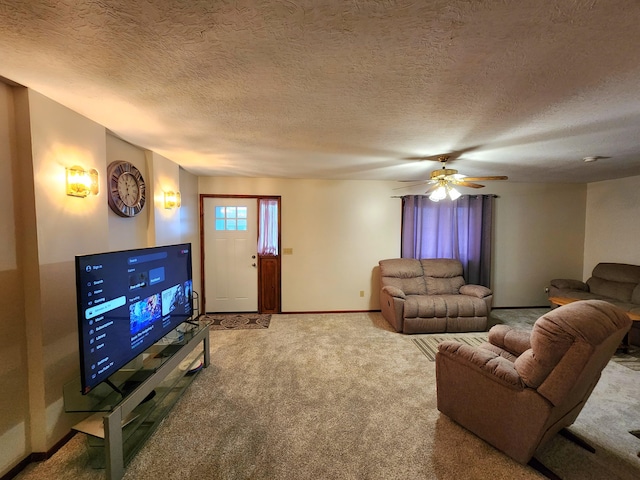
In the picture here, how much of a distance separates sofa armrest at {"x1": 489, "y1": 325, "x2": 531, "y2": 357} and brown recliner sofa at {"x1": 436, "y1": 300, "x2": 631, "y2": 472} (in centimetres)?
41

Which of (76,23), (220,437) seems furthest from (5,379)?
(76,23)

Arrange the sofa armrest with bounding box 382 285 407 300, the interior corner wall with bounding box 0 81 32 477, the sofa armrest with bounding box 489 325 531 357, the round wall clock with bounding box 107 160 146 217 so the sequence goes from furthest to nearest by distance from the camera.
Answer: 1. the sofa armrest with bounding box 382 285 407 300
2. the round wall clock with bounding box 107 160 146 217
3. the sofa armrest with bounding box 489 325 531 357
4. the interior corner wall with bounding box 0 81 32 477

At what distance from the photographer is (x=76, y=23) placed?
1002 mm

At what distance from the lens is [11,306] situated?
4.95 ft

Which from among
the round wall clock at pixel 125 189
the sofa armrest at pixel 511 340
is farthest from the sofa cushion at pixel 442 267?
the round wall clock at pixel 125 189

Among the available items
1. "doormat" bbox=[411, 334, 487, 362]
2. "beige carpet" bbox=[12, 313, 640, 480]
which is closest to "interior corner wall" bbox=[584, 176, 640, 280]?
"beige carpet" bbox=[12, 313, 640, 480]

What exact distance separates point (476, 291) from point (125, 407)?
419cm

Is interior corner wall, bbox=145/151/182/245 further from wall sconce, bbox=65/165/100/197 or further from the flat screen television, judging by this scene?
wall sconce, bbox=65/165/100/197

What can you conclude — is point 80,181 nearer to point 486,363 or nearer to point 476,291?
point 486,363

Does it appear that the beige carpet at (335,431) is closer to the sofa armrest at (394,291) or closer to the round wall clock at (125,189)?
the sofa armrest at (394,291)

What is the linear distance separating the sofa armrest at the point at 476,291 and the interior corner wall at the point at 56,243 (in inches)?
177

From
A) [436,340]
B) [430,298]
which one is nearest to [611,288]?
[430,298]

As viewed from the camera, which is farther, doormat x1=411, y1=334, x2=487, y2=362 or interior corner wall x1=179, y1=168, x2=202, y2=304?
interior corner wall x1=179, y1=168, x2=202, y2=304

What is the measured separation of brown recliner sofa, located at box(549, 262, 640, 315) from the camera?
3.58 metres
